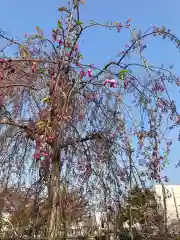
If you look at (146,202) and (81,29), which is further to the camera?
(81,29)

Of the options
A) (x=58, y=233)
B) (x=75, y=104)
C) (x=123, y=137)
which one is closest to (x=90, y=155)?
(x=123, y=137)

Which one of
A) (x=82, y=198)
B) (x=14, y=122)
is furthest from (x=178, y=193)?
(x=14, y=122)

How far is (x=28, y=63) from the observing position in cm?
234

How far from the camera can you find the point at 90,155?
2750mm

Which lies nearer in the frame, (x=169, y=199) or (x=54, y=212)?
(x=54, y=212)

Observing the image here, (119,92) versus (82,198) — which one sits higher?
(119,92)

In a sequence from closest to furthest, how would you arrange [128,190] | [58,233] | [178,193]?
[58,233] → [128,190] → [178,193]

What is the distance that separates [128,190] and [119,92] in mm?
902

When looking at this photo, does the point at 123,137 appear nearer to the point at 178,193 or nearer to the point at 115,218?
the point at 115,218

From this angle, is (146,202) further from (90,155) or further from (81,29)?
(81,29)

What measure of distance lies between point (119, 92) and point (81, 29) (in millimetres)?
671

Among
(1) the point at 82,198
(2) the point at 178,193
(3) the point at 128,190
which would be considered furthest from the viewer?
(2) the point at 178,193

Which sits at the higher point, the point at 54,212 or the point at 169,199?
the point at 169,199

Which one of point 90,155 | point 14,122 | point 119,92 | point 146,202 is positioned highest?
point 119,92
